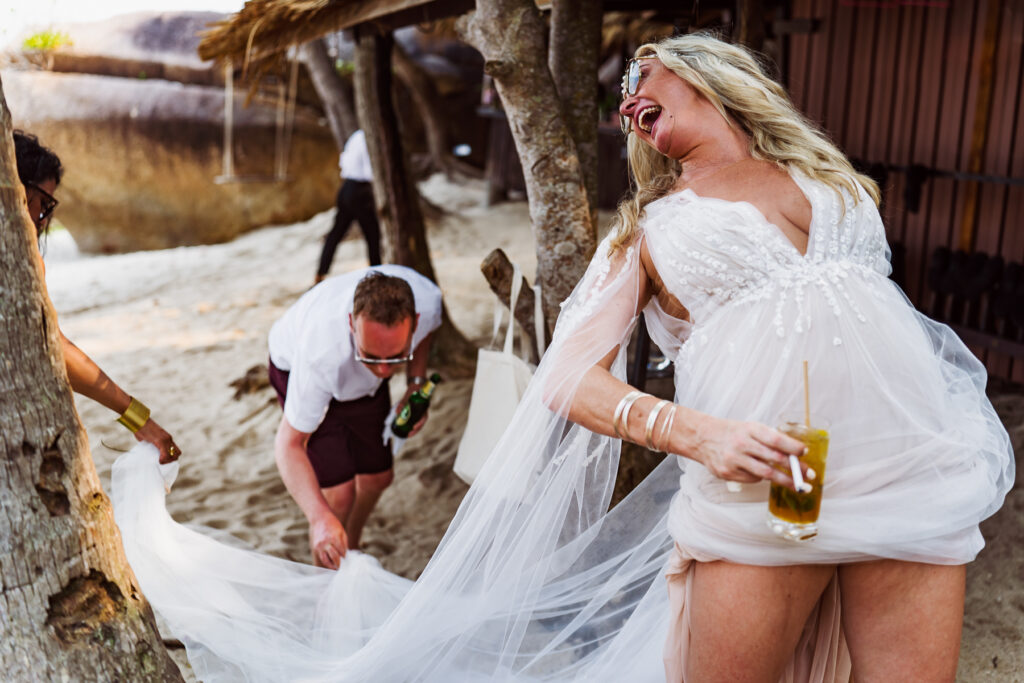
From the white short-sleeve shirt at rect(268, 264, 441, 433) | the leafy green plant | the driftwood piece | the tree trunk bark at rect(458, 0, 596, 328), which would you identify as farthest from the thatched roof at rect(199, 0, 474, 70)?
the leafy green plant

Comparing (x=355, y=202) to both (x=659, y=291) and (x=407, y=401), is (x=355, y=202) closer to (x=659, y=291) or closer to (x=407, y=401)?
(x=407, y=401)

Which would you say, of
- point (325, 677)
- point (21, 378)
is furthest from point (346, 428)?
point (21, 378)

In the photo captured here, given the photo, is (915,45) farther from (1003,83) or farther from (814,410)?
(814,410)

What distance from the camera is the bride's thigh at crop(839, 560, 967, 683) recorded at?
5.68ft

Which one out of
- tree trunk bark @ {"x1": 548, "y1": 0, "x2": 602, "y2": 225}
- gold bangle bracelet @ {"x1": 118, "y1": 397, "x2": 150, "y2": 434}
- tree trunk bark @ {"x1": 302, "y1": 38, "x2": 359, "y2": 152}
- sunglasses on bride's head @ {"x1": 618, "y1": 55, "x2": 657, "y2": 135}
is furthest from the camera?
tree trunk bark @ {"x1": 302, "y1": 38, "x2": 359, "y2": 152}

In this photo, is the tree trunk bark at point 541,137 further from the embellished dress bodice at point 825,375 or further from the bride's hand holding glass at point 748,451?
the bride's hand holding glass at point 748,451

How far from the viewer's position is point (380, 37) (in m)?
5.79

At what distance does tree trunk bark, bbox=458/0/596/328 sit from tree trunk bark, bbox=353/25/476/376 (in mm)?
2938

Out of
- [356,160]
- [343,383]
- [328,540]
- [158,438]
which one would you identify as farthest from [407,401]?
[356,160]

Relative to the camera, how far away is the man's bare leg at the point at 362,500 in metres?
3.86

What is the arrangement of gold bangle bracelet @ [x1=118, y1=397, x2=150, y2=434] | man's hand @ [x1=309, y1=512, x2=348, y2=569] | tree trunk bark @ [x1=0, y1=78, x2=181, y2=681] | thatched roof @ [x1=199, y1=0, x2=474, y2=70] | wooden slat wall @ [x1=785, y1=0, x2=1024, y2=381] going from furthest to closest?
wooden slat wall @ [x1=785, y1=0, x2=1024, y2=381]
thatched roof @ [x1=199, y1=0, x2=474, y2=70]
man's hand @ [x1=309, y1=512, x2=348, y2=569]
gold bangle bracelet @ [x1=118, y1=397, x2=150, y2=434]
tree trunk bark @ [x1=0, y1=78, x2=181, y2=681]

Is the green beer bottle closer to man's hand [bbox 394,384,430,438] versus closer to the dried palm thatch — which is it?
man's hand [bbox 394,384,430,438]

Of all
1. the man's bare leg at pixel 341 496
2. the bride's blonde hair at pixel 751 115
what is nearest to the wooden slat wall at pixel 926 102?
the man's bare leg at pixel 341 496

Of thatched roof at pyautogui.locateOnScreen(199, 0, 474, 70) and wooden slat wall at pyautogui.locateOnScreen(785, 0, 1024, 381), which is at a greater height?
thatched roof at pyautogui.locateOnScreen(199, 0, 474, 70)
